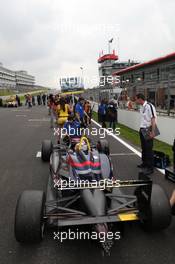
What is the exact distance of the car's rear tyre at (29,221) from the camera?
2961mm

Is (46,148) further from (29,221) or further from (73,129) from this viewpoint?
(29,221)

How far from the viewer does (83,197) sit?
3217mm

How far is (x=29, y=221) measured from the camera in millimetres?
2953

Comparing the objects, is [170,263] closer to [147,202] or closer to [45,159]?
[147,202]

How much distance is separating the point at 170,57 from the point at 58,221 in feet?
66.5

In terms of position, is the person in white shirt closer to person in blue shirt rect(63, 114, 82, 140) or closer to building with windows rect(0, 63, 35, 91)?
person in blue shirt rect(63, 114, 82, 140)

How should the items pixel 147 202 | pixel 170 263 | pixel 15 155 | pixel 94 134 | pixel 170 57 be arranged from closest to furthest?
1. pixel 170 263
2. pixel 147 202
3. pixel 15 155
4. pixel 94 134
5. pixel 170 57

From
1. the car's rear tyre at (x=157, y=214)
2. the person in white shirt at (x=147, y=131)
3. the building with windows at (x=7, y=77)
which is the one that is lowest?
the car's rear tyre at (x=157, y=214)

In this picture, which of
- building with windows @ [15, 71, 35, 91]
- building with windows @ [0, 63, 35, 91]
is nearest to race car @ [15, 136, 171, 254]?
building with windows @ [0, 63, 35, 91]

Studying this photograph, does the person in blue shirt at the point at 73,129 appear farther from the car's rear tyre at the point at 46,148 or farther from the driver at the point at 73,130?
the car's rear tyre at the point at 46,148

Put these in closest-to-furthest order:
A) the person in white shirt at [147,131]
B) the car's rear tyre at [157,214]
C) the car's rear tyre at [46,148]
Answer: the car's rear tyre at [157,214], the person in white shirt at [147,131], the car's rear tyre at [46,148]

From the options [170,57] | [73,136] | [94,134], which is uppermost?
[170,57]

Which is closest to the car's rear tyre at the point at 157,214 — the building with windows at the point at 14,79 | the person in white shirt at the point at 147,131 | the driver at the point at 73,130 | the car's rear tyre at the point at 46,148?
the person in white shirt at the point at 147,131

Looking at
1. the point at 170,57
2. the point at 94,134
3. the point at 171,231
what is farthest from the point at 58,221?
the point at 170,57
